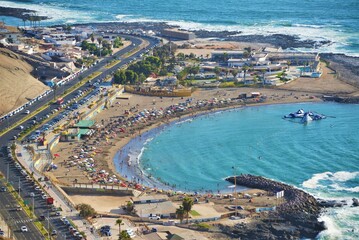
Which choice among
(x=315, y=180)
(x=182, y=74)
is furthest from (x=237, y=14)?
(x=315, y=180)

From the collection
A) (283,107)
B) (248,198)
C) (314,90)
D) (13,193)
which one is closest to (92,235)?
(13,193)

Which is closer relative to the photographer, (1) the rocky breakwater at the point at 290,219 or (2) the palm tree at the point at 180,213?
(1) the rocky breakwater at the point at 290,219

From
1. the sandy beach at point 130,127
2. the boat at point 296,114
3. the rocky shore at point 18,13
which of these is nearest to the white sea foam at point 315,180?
the sandy beach at point 130,127

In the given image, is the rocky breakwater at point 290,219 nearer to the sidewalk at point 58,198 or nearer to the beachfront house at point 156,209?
the beachfront house at point 156,209

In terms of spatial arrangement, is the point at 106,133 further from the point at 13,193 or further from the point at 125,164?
the point at 13,193

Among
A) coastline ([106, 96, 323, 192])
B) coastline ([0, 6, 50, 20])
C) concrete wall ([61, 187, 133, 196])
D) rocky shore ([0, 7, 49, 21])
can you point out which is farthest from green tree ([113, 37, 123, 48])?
concrete wall ([61, 187, 133, 196])

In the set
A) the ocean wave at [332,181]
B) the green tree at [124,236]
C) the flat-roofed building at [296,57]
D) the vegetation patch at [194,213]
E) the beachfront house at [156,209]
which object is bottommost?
the vegetation patch at [194,213]

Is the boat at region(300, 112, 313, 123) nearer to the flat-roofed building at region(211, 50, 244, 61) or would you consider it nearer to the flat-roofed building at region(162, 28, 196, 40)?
the flat-roofed building at region(211, 50, 244, 61)
